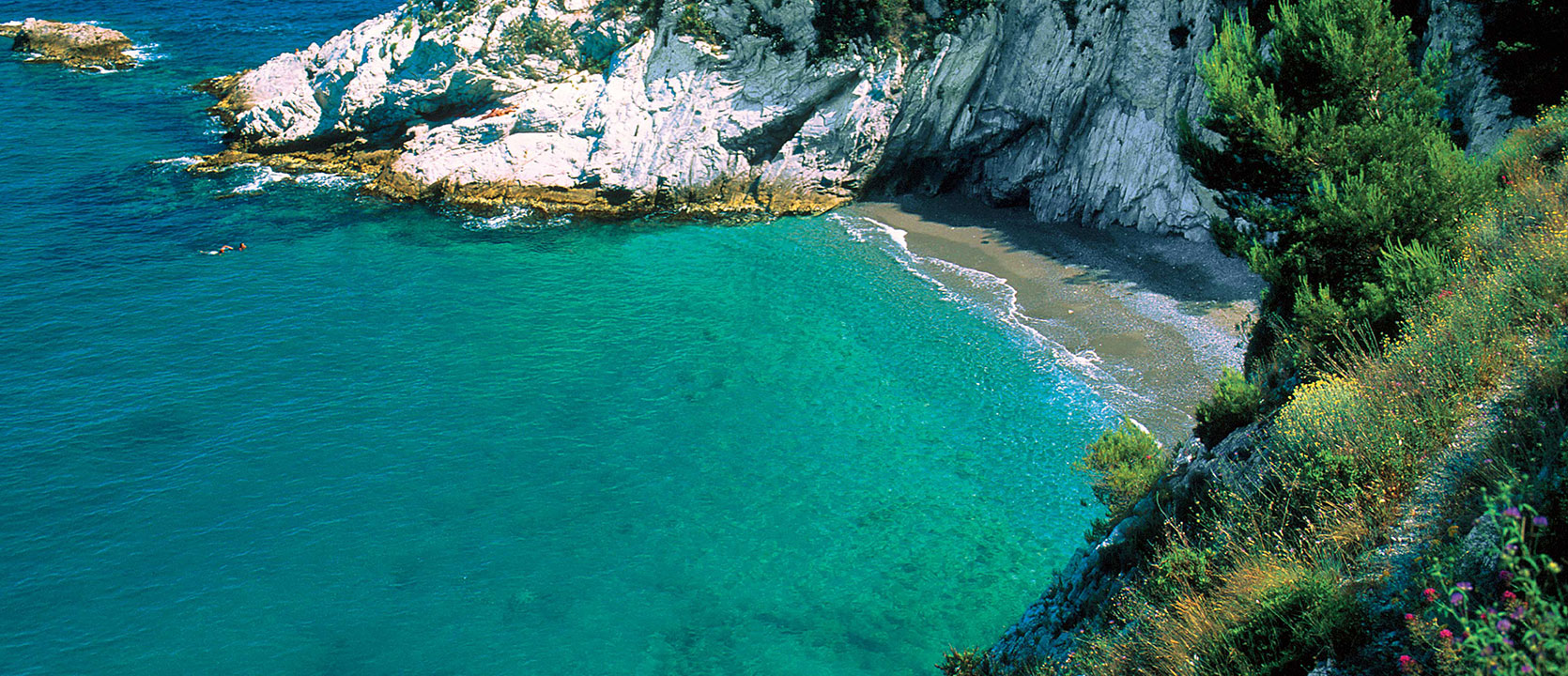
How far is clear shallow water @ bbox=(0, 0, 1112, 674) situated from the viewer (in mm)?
21344

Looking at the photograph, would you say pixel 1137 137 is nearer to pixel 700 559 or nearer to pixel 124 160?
pixel 700 559

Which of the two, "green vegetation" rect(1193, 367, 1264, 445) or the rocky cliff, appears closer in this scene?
"green vegetation" rect(1193, 367, 1264, 445)

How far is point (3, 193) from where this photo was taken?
42469mm

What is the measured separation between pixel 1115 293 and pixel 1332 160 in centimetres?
1904

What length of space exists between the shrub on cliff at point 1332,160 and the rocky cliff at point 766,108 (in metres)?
20.3

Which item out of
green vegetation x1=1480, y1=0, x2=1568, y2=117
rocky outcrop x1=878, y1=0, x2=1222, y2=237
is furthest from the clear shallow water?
green vegetation x1=1480, y1=0, x2=1568, y2=117

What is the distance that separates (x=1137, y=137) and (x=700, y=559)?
1022 inches

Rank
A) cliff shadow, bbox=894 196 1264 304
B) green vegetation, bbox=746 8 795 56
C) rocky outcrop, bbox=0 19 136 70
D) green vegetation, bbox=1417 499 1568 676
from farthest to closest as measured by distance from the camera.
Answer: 1. rocky outcrop, bbox=0 19 136 70
2. green vegetation, bbox=746 8 795 56
3. cliff shadow, bbox=894 196 1264 304
4. green vegetation, bbox=1417 499 1568 676

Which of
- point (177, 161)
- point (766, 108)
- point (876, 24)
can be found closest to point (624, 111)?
point (766, 108)

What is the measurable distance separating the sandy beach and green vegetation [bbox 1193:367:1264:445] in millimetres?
11436

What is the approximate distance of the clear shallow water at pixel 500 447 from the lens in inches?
A: 840

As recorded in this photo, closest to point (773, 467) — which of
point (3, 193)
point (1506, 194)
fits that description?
point (1506, 194)

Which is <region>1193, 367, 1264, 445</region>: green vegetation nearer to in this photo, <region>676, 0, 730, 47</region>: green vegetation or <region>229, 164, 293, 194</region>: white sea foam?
<region>676, 0, 730, 47</region>: green vegetation

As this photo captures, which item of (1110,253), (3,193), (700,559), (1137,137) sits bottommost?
(700,559)
